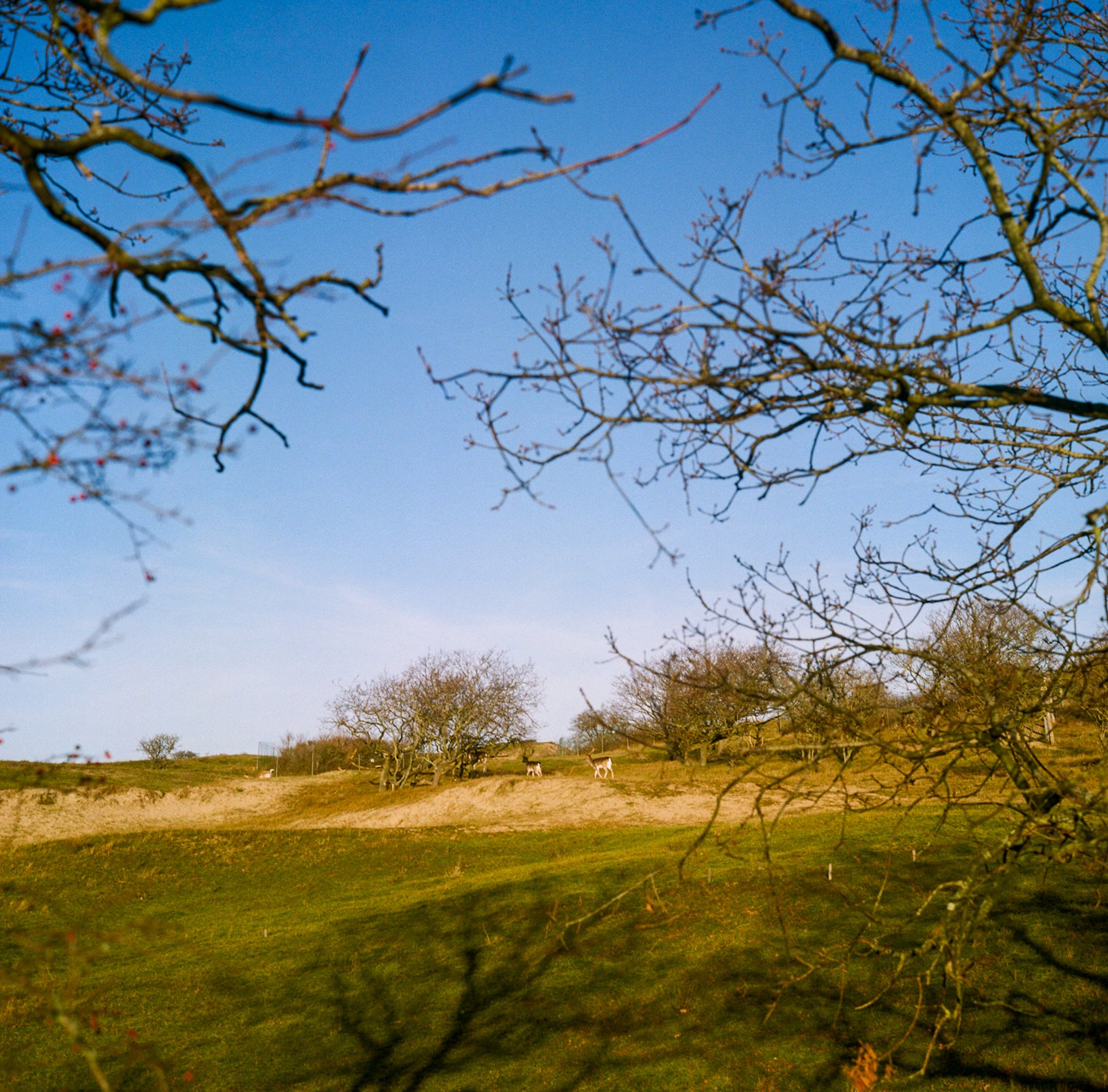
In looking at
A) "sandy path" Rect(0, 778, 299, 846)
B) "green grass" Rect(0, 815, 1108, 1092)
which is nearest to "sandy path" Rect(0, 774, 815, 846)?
"sandy path" Rect(0, 778, 299, 846)

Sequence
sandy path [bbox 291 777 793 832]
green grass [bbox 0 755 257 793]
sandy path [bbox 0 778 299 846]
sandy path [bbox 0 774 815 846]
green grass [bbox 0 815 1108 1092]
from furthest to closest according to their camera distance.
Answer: green grass [bbox 0 755 257 793]
sandy path [bbox 0 778 299 846]
sandy path [bbox 0 774 815 846]
sandy path [bbox 291 777 793 832]
green grass [bbox 0 815 1108 1092]

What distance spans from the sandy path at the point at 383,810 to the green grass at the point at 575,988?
11085 millimetres

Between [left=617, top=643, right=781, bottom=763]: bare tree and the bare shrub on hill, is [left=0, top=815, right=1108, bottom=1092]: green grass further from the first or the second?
the bare shrub on hill

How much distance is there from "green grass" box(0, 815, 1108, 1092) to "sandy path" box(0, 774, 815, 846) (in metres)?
11.1

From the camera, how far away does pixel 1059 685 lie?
4617 millimetres

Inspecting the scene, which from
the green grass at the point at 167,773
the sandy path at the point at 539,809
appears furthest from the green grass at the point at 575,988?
the sandy path at the point at 539,809

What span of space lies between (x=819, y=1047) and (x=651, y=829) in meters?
16.3

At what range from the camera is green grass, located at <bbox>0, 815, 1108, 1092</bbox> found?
7215 mm

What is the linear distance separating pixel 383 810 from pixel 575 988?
24445mm

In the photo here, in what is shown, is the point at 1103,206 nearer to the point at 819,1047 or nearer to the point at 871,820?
the point at 819,1047

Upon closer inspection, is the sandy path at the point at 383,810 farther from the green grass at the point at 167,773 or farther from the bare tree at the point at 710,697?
the bare tree at the point at 710,697

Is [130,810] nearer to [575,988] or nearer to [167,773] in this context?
[167,773]

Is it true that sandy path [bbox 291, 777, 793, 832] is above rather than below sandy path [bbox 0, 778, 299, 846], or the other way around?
below

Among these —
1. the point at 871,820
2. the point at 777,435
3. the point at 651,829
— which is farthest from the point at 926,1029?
the point at 651,829
